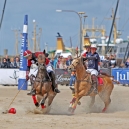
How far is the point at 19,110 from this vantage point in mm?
16703

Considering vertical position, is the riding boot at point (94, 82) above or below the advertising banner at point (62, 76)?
above

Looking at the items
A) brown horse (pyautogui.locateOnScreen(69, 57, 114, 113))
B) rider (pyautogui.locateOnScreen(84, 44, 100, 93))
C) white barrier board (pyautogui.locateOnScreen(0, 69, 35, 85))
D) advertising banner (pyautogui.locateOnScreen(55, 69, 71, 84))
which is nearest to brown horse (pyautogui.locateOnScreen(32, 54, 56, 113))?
brown horse (pyautogui.locateOnScreen(69, 57, 114, 113))

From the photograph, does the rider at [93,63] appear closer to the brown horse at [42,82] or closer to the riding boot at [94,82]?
the riding boot at [94,82]

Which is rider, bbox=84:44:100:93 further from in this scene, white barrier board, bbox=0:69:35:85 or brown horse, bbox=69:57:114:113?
white barrier board, bbox=0:69:35:85

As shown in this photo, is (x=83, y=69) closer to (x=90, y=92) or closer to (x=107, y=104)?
(x=90, y=92)

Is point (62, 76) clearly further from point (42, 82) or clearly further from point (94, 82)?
point (42, 82)

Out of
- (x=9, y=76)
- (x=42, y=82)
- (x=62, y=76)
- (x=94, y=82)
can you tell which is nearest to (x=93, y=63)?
(x=94, y=82)

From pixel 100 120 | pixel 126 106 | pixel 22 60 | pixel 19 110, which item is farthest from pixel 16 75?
pixel 100 120

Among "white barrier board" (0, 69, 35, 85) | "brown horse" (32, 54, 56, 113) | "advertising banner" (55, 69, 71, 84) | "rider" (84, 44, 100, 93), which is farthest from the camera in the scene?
"advertising banner" (55, 69, 71, 84)

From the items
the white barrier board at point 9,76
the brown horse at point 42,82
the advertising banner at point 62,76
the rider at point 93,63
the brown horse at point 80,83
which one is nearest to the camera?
the brown horse at point 42,82

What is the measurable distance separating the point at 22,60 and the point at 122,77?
8770mm

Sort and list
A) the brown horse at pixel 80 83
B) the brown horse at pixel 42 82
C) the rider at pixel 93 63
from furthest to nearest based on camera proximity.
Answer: the rider at pixel 93 63 → the brown horse at pixel 80 83 → the brown horse at pixel 42 82

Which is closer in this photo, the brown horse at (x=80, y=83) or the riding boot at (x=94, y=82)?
the brown horse at (x=80, y=83)

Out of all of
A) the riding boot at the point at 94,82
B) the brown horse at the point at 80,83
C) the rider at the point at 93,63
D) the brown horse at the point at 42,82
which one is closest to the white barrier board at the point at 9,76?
the rider at the point at 93,63
